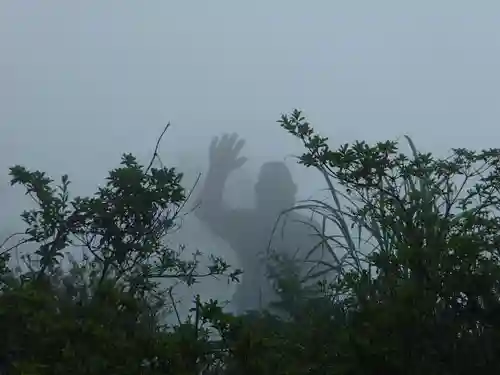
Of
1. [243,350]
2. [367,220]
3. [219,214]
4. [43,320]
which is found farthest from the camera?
[219,214]

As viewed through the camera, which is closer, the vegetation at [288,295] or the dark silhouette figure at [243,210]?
the vegetation at [288,295]

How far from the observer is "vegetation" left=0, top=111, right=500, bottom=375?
5.80ft

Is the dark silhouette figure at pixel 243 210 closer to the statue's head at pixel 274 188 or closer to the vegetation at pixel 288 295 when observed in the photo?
the statue's head at pixel 274 188

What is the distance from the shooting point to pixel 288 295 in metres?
2.56

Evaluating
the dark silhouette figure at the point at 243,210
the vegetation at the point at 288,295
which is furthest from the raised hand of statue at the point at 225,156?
the vegetation at the point at 288,295

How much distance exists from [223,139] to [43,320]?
4.41m

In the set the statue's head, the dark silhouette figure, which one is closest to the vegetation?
the dark silhouette figure

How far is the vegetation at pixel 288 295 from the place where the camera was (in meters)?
1.77

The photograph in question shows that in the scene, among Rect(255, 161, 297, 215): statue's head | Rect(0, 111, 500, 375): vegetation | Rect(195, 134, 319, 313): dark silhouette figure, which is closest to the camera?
Rect(0, 111, 500, 375): vegetation

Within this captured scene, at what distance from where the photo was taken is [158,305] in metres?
2.56

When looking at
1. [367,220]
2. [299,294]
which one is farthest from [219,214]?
[299,294]

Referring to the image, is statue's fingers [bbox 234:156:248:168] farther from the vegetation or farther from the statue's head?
the vegetation

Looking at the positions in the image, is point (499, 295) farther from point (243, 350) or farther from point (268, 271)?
point (268, 271)

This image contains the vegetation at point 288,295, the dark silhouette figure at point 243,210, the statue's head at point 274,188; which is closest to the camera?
the vegetation at point 288,295
